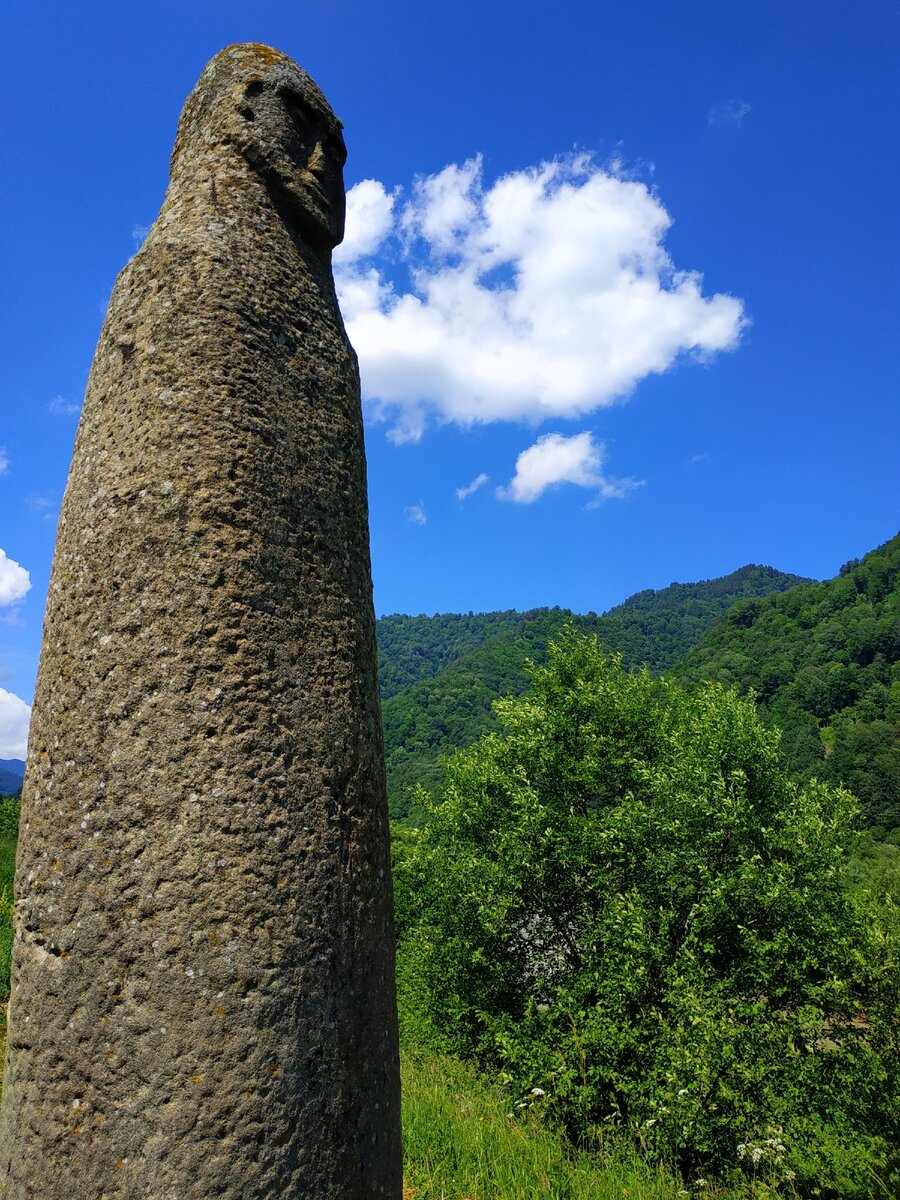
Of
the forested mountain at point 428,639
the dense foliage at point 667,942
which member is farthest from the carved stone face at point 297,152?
the forested mountain at point 428,639

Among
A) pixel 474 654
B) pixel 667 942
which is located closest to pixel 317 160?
pixel 667 942

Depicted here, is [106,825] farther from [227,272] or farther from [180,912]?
[227,272]

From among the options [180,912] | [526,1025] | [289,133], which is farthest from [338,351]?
[526,1025]

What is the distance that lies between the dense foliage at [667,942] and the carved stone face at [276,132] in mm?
10820

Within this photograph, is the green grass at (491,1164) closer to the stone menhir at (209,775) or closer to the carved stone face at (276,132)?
the stone menhir at (209,775)

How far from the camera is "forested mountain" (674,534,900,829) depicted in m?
63.8

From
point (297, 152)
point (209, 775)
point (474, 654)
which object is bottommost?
point (209, 775)

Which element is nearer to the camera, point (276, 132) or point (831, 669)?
point (276, 132)

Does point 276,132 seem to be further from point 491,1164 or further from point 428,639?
point 428,639

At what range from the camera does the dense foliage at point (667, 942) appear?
11.6m

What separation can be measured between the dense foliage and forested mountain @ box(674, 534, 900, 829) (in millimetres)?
40569

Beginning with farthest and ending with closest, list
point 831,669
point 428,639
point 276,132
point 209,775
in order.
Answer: point 428,639, point 831,669, point 276,132, point 209,775

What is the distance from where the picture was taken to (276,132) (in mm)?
3123

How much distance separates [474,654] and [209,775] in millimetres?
100602
